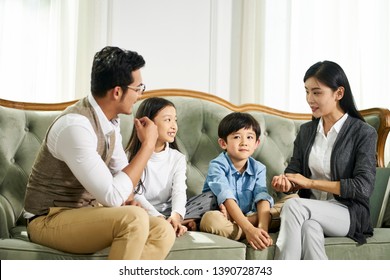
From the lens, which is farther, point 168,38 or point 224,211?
point 168,38

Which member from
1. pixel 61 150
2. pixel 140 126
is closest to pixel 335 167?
pixel 140 126

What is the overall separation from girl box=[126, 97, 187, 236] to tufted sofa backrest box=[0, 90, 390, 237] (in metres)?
0.18

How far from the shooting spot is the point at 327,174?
8.23ft

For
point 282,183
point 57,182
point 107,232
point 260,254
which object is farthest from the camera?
point 282,183

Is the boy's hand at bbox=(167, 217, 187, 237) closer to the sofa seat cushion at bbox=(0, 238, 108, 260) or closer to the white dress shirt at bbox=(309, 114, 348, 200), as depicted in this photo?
the sofa seat cushion at bbox=(0, 238, 108, 260)

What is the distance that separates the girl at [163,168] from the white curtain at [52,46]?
1041 millimetres

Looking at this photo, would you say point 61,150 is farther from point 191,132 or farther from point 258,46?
point 258,46

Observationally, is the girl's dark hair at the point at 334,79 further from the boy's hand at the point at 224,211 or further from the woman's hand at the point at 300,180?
the boy's hand at the point at 224,211

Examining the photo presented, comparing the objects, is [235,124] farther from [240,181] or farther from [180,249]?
[180,249]

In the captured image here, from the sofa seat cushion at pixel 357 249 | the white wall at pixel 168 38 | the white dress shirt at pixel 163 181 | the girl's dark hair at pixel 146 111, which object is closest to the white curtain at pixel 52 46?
the white wall at pixel 168 38

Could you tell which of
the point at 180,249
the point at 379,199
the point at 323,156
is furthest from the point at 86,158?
the point at 379,199

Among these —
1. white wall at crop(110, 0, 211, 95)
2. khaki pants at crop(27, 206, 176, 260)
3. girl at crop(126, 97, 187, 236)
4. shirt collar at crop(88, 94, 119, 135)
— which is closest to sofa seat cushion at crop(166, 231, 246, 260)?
khaki pants at crop(27, 206, 176, 260)

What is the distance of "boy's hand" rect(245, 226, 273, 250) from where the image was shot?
2215 millimetres

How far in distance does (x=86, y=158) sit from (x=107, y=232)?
0.24 m
